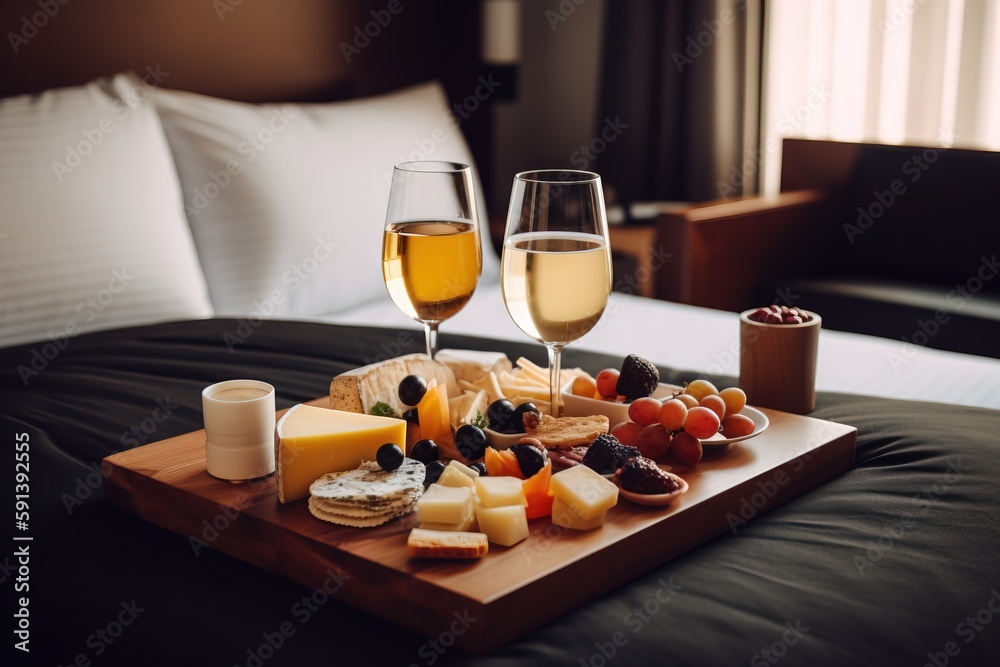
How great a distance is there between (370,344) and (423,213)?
0.52m

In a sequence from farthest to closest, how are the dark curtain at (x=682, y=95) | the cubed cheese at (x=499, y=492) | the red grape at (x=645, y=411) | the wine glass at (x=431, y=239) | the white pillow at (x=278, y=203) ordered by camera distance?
the dark curtain at (x=682, y=95), the white pillow at (x=278, y=203), the wine glass at (x=431, y=239), the red grape at (x=645, y=411), the cubed cheese at (x=499, y=492)

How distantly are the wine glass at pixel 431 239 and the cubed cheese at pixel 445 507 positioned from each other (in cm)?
39

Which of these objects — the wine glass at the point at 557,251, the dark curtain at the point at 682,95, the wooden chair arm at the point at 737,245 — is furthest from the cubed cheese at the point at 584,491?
the dark curtain at the point at 682,95

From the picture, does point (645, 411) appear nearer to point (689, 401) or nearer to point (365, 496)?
point (689, 401)

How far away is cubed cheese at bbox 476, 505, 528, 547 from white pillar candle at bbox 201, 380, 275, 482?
291 millimetres

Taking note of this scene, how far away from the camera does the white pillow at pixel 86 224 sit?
191 centimetres

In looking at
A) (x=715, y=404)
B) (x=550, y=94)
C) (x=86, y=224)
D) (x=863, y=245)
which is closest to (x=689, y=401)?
(x=715, y=404)

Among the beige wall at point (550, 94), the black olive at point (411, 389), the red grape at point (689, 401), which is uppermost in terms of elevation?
the beige wall at point (550, 94)

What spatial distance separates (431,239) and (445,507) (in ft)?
1.41

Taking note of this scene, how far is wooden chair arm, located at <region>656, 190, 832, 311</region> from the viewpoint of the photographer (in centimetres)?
295

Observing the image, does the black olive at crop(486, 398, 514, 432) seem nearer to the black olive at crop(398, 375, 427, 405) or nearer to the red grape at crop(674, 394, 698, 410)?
the black olive at crop(398, 375, 427, 405)

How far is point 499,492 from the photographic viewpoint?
0.94 metres

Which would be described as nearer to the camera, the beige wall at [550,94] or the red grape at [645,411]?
the red grape at [645,411]

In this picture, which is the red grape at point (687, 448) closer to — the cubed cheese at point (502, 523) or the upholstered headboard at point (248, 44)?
the cubed cheese at point (502, 523)
